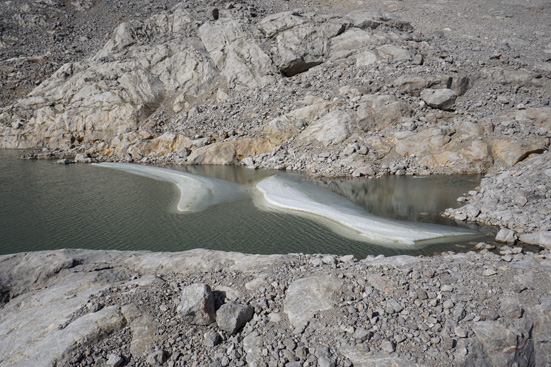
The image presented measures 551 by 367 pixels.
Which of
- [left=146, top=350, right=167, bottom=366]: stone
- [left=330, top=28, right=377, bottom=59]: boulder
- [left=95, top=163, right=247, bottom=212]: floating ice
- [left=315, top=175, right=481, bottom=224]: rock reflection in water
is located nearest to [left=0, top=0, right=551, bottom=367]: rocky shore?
[left=146, top=350, right=167, bottom=366]: stone

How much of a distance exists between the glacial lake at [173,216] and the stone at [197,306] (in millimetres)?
7274

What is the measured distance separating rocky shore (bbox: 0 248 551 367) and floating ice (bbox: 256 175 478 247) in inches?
212

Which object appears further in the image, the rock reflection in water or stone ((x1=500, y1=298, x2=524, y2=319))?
the rock reflection in water

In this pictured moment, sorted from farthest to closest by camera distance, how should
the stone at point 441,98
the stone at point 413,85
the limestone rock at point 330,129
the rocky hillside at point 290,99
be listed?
the stone at point 413,85
the stone at point 441,98
the limestone rock at point 330,129
the rocky hillside at point 290,99

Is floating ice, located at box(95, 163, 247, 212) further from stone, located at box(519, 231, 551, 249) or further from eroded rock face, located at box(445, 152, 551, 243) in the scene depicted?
stone, located at box(519, 231, 551, 249)

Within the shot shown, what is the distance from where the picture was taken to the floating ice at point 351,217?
55.8 feet

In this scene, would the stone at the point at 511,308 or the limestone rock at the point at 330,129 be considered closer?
the stone at the point at 511,308

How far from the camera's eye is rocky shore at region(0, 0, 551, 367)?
328 inches

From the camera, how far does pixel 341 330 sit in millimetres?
8477

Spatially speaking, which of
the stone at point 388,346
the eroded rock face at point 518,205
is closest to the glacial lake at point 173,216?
the eroded rock face at point 518,205

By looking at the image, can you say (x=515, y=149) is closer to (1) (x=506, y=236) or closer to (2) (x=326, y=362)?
(1) (x=506, y=236)

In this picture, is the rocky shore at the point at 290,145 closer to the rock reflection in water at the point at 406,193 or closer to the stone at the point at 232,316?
the stone at the point at 232,316

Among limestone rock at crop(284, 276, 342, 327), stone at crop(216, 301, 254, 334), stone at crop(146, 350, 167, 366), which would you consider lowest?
stone at crop(146, 350, 167, 366)

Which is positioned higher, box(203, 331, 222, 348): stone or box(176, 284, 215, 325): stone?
box(176, 284, 215, 325): stone
